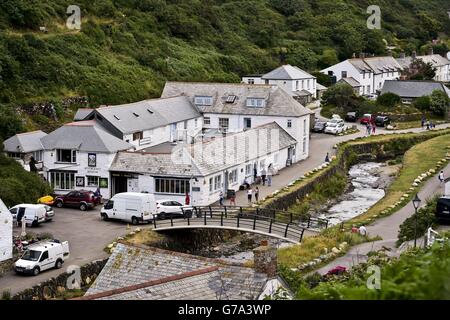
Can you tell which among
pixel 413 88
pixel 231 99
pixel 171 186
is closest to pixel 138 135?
pixel 171 186

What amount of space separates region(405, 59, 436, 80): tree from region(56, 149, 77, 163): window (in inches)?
2652

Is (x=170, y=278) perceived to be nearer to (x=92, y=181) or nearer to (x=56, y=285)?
(x=56, y=285)

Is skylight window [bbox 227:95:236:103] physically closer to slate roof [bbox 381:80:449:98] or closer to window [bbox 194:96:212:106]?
window [bbox 194:96:212:106]

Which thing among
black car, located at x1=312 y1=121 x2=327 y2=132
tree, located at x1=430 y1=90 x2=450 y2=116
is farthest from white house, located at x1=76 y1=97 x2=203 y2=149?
tree, located at x1=430 y1=90 x2=450 y2=116

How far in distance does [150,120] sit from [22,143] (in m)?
10.7

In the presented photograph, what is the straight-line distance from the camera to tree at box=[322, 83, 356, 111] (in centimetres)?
8006

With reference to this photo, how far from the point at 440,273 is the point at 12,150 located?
3784 cm

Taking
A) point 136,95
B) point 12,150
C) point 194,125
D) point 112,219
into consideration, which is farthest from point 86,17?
point 112,219

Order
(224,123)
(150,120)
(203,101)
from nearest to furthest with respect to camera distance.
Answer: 1. (150,120)
2. (224,123)
3. (203,101)

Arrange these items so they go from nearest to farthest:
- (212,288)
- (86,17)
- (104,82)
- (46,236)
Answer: (212,288) → (46,236) → (104,82) → (86,17)

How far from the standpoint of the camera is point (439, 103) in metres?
79.0

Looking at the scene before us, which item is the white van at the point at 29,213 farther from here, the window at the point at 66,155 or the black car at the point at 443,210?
the black car at the point at 443,210

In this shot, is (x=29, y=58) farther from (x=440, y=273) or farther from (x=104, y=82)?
(x=440, y=273)

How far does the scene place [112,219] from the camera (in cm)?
3859
